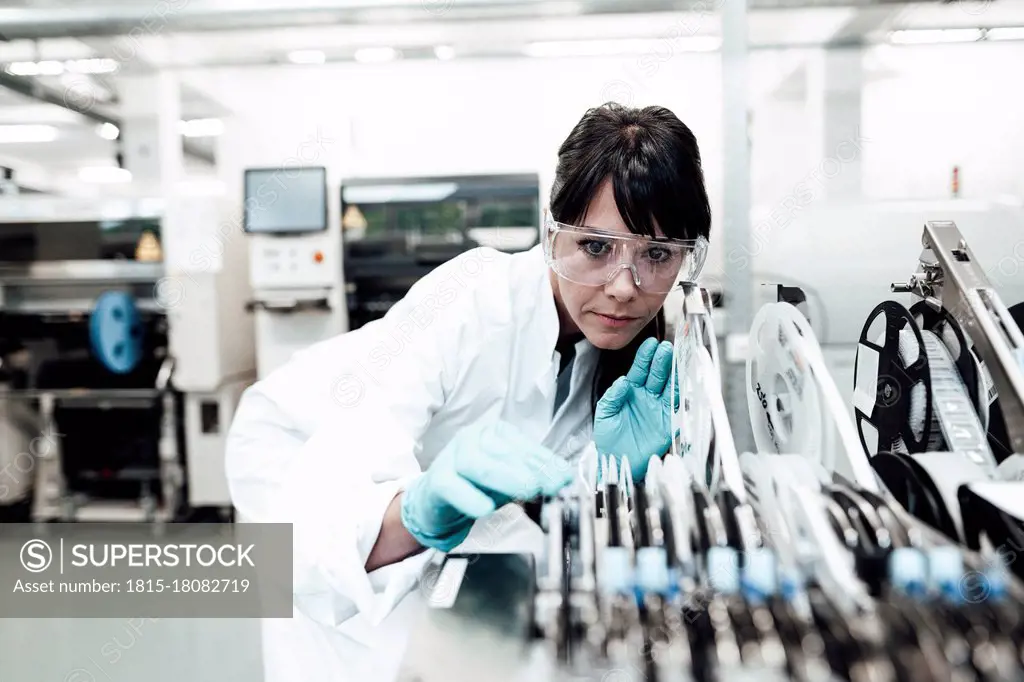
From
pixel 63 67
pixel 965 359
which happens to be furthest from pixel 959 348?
pixel 63 67

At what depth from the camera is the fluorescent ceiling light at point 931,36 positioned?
7.42 feet

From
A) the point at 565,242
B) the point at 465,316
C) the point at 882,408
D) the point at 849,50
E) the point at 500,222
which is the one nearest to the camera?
the point at 882,408

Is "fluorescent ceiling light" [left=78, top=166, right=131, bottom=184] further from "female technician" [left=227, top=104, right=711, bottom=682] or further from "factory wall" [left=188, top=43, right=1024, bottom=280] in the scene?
"female technician" [left=227, top=104, right=711, bottom=682]

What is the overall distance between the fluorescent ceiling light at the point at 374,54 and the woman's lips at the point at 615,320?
9.20 feet

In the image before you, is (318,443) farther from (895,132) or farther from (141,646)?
(895,132)

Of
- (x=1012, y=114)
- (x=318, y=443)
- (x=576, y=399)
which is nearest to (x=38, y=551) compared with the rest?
(x=318, y=443)

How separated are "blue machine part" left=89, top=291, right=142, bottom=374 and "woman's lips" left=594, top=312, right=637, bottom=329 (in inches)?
97.0

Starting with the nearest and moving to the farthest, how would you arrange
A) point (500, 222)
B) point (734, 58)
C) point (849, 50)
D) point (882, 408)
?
point (882, 408) → point (734, 58) → point (849, 50) → point (500, 222)

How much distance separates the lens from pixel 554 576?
457mm

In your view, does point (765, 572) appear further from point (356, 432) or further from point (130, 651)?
point (130, 651)

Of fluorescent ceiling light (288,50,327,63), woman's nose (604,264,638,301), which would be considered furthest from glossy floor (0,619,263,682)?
fluorescent ceiling light (288,50,327,63)

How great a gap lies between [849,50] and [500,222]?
1462 mm

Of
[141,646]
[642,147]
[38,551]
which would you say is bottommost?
[141,646]
